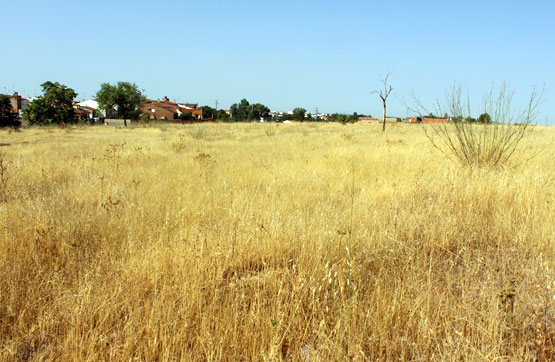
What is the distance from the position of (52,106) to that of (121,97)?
906 cm

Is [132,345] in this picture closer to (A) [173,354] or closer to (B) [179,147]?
(A) [173,354]

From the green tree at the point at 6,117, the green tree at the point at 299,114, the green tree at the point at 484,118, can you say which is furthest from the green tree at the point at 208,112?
the green tree at the point at 484,118

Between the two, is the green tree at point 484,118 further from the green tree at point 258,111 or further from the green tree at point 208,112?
the green tree at point 208,112

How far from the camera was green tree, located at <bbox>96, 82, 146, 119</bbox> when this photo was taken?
46688 mm

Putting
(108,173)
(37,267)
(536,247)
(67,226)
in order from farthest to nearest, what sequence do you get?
(108,173)
(67,226)
(536,247)
(37,267)

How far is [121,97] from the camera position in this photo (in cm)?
4731

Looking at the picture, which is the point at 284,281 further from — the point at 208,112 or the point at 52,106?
the point at 208,112

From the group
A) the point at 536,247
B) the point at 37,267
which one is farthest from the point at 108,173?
the point at 536,247

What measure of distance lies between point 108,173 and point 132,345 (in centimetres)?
504

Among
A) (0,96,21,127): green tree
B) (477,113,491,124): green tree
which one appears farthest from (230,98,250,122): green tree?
(477,113,491,124): green tree

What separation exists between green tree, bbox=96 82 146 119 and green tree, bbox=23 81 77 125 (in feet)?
13.2

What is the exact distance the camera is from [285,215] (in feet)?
12.4

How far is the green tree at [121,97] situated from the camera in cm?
4669

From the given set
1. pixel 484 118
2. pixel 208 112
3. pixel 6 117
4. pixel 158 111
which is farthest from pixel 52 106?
pixel 484 118
